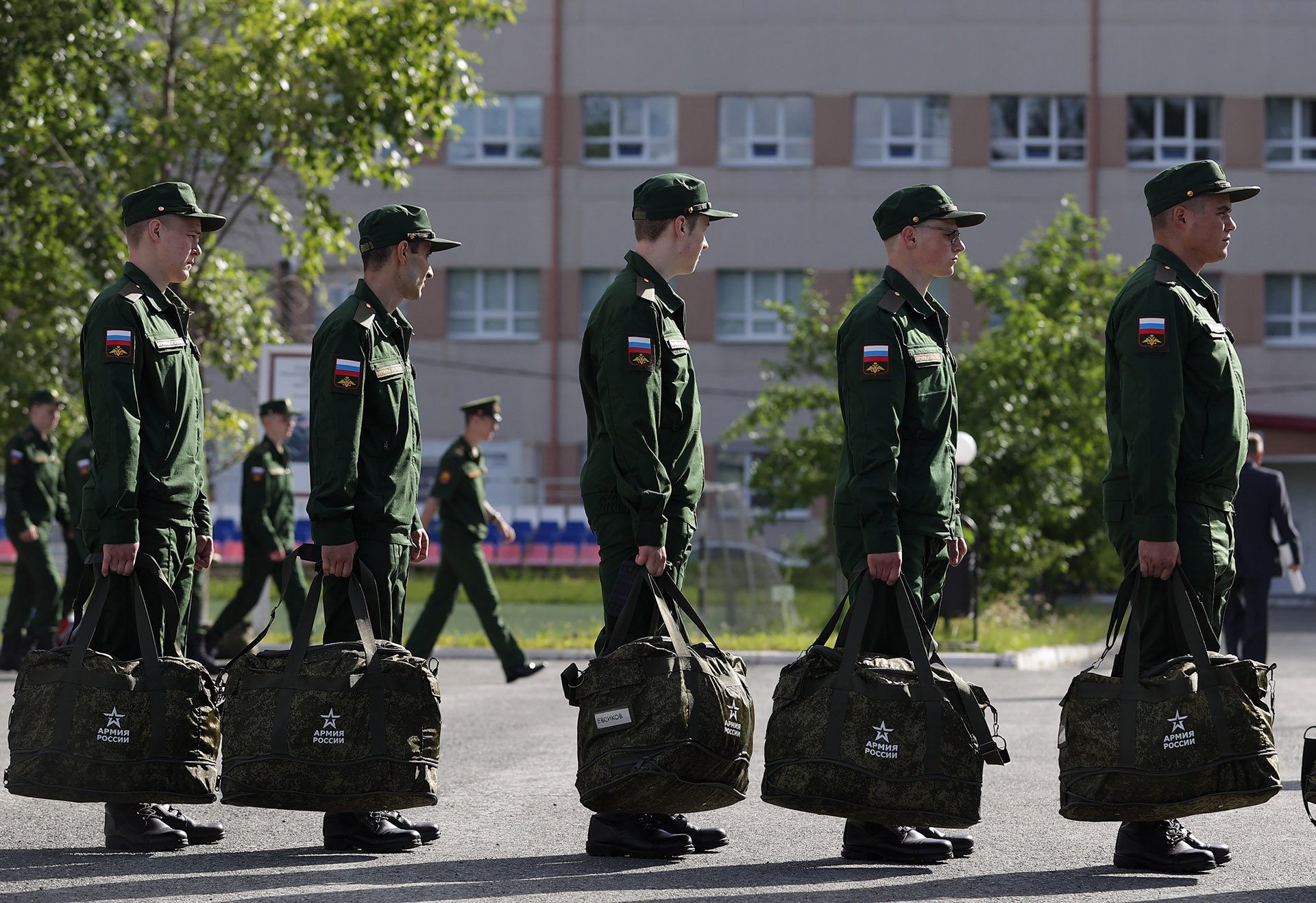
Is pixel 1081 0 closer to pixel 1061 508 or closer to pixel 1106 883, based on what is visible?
pixel 1061 508

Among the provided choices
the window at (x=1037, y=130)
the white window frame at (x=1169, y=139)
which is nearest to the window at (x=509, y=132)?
the window at (x=1037, y=130)

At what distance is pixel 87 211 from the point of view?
1488cm

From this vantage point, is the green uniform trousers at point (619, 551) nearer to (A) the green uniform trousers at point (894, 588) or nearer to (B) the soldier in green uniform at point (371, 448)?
(A) the green uniform trousers at point (894, 588)

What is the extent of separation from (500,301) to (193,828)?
3014 cm

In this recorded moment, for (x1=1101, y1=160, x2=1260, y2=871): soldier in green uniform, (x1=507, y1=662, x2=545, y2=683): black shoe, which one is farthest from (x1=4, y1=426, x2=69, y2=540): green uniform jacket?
(x1=1101, y1=160, x2=1260, y2=871): soldier in green uniform

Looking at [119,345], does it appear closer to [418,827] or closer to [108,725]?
[108,725]

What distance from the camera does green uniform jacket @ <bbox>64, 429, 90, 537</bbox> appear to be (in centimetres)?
1301

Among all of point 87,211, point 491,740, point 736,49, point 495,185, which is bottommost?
point 491,740

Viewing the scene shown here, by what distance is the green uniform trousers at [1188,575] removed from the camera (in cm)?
553

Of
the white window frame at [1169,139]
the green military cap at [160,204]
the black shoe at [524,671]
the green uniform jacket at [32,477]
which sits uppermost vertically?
the white window frame at [1169,139]

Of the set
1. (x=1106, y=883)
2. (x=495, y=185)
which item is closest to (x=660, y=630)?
(x=1106, y=883)

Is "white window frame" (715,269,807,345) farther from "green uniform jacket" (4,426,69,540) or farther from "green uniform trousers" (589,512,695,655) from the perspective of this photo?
"green uniform trousers" (589,512,695,655)

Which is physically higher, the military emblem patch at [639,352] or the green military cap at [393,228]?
the green military cap at [393,228]

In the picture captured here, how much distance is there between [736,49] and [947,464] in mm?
30054
